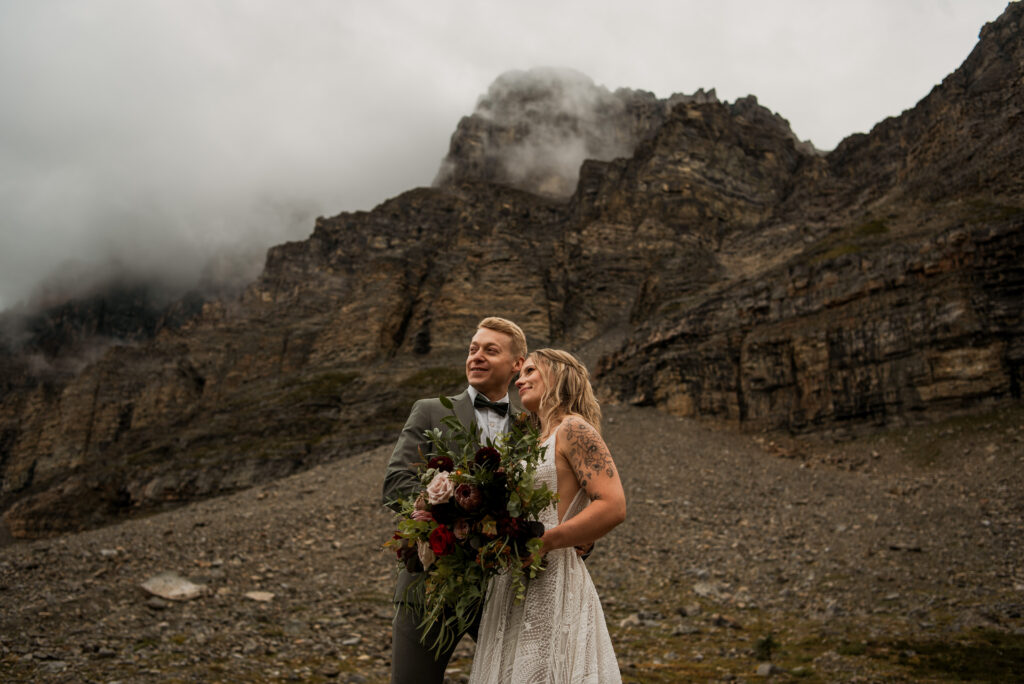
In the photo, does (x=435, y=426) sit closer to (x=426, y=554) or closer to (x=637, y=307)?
(x=426, y=554)

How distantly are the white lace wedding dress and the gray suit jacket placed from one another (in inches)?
19.7

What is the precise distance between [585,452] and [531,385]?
1.81 ft

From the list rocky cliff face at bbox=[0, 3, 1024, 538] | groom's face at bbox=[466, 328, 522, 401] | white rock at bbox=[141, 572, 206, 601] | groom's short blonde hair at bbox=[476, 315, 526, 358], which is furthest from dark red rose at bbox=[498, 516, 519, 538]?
rocky cliff face at bbox=[0, 3, 1024, 538]

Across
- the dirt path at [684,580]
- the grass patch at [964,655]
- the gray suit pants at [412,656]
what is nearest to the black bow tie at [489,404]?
the gray suit pants at [412,656]

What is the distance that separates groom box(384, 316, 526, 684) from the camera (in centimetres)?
325

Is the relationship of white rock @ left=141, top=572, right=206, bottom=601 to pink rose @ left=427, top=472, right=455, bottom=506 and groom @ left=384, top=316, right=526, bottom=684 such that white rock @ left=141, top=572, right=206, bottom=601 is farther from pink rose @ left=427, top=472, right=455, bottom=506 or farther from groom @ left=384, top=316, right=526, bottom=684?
pink rose @ left=427, top=472, right=455, bottom=506

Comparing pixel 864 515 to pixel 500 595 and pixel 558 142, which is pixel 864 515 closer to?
pixel 500 595

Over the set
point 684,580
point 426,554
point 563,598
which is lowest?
point 684,580

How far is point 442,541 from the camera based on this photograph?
2.73 metres

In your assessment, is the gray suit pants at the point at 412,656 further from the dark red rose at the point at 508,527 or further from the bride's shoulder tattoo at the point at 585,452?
the bride's shoulder tattoo at the point at 585,452

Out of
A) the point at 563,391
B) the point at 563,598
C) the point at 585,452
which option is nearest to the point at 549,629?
the point at 563,598

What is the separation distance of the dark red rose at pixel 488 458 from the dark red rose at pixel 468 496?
11cm

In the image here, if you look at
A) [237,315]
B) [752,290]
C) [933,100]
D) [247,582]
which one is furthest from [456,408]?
[237,315]

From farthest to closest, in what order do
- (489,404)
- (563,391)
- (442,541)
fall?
(489,404)
(563,391)
(442,541)
